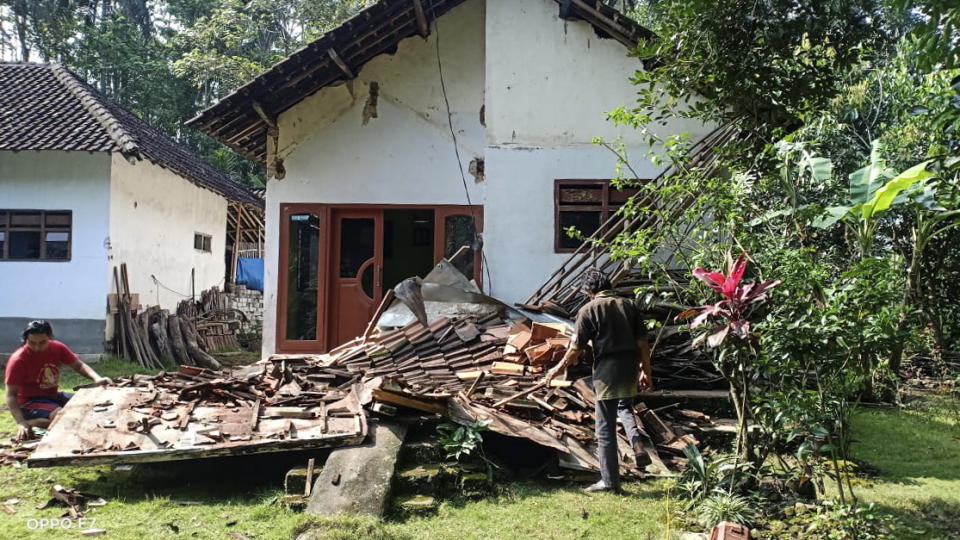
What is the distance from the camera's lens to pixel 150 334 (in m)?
14.0

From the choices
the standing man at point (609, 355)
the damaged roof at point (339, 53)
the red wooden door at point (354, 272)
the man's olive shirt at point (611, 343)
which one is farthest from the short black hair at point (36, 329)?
the man's olive shirt at point (611, 343)

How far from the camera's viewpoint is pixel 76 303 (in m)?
12.8

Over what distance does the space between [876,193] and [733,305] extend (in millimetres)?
1110

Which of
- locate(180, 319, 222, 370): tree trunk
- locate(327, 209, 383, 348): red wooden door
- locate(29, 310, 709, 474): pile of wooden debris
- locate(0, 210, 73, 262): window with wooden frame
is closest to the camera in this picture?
locate(29, 310, 709, 474): pile of wooden debris

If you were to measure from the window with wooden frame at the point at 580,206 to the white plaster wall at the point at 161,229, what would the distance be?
350 inches

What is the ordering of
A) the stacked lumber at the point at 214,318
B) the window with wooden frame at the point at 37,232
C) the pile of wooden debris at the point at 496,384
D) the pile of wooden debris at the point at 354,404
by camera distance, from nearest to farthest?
the pile of wooden debris at the point at 354,404 → the pile of wooden debris at the point at 496,384 → the window with wooden frame at the point at 37,232 → the stacked lumber at the point at 214,318

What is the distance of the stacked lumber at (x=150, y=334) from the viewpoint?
13156 mm

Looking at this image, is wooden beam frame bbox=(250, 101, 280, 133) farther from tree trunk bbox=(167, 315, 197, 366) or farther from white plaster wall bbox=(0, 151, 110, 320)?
tree trunk bbox=(167, 315, 197, 366)

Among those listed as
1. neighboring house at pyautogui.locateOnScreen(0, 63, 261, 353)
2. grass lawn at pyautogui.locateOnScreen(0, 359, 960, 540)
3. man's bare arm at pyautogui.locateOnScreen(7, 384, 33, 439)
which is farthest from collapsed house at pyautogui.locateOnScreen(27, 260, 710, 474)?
neighboring house at pyautogui.locateOnScreen(0, 63, 261, 353)

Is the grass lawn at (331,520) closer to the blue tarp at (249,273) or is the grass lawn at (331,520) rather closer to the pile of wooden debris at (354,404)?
the pile of wooden debris at (354,404)

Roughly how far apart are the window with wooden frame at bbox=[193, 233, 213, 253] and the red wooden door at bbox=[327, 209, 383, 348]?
8755mm

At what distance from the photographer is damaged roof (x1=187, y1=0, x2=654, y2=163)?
930 centimetres

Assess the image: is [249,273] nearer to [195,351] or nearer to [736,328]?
[195,351]

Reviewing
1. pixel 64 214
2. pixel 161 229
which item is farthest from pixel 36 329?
pixel 161 229
